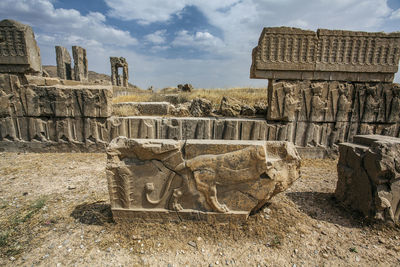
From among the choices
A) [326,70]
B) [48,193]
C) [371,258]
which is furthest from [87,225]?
[326,70]

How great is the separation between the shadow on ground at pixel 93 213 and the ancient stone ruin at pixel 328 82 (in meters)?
4.06

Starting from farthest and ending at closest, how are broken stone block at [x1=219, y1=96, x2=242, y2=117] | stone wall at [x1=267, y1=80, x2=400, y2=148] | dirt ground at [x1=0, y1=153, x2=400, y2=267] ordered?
broken stone block at [x1=219, y1=96, x2=242, y2=117], stone wall at [x1=267, y1=80, x2=400, y2=148], dirt ground at [x1=0, y1=153, x2=400, y2=267]

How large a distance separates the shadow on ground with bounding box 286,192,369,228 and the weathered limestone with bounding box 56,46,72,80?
55.3ft

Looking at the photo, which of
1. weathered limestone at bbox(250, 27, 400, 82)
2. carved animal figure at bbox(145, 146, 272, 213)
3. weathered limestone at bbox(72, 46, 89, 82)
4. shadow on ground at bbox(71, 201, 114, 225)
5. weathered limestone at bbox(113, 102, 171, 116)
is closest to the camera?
carved animal figure at bbox(145, 146, 272, 213)

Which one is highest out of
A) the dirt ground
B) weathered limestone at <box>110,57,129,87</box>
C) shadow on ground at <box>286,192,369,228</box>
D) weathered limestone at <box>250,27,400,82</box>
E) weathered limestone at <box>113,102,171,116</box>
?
weathered limestone at <box>110,57,129,87</box>

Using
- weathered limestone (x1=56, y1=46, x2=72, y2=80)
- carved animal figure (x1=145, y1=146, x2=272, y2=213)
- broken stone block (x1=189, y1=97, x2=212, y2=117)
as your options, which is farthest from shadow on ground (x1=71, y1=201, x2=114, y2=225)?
weathered limestone (x1=56, y1=46, x2=72, y2=80)

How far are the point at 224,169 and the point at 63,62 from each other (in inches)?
652

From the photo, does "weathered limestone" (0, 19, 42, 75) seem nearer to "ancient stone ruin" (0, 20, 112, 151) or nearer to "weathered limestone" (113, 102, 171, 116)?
"ancient stone ruin" (0, 20, 112, 151)

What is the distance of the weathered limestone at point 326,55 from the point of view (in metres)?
4.64

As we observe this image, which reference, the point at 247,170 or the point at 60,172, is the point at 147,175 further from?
the point at 60,172

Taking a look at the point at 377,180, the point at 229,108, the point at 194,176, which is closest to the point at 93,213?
the point at 194,176

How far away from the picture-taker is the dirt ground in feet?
6.72

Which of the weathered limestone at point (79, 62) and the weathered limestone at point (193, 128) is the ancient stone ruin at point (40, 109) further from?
the weathered limestone at point (79, 62)

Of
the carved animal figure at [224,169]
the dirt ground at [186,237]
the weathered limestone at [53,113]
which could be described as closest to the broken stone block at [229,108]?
the weathered limestone at [53,113]
